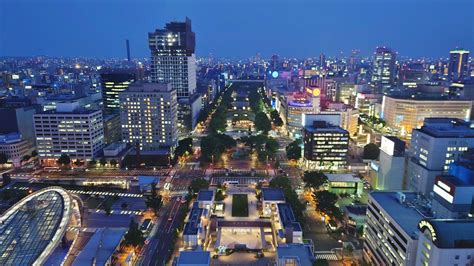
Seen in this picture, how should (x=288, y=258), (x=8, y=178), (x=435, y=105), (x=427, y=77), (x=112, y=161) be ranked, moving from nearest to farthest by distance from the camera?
(x=288, y=258) < (x=8, y=178) < (x=112, y=161) < (x=435, y=105) < (x=427, y=77)

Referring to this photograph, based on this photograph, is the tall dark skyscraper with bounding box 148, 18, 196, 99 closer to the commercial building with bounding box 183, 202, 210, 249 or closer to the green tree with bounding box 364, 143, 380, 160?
the green tree with bounding box 364, 143, 380, 160

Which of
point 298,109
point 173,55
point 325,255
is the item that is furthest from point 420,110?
point 173,55

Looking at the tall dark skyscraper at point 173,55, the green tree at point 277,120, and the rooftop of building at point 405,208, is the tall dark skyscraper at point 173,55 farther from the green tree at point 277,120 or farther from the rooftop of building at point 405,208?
the rooftop of building at point 405,208

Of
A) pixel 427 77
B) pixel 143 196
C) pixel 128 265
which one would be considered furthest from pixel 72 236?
pixel 427 77

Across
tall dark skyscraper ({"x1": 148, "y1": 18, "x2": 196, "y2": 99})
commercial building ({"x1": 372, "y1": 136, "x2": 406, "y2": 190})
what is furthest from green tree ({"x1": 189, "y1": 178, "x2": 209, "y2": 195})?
tall dark skyscraper ({"x1": 148, "y1": 18, "x2": 196, "y2": 99})

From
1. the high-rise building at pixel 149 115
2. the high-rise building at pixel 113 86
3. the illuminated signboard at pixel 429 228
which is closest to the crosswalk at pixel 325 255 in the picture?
the illuminated signboard at pixel 429 228

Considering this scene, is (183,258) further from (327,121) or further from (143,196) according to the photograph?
(327,121)
